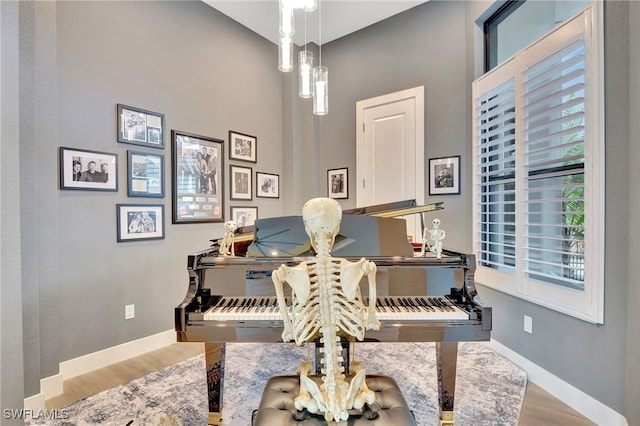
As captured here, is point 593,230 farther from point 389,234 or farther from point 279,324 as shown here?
point 279,324

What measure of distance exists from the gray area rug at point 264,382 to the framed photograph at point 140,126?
1985 mm

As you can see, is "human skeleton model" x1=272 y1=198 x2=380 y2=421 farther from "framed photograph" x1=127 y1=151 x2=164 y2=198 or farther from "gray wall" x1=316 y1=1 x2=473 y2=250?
"gray wall" x1=316 y1=1 x2=473 y2=250

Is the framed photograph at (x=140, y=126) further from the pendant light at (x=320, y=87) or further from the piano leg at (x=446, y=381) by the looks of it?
the piano leg at (x=446, y=381)

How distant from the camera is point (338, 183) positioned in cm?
413

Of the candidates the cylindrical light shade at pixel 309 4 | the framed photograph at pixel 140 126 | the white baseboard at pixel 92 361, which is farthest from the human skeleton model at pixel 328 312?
the framed photograph at pixel 140 126

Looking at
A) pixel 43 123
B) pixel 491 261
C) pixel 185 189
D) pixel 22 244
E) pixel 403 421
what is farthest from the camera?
pixel 185 189

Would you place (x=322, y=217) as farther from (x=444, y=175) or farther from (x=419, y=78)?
(x=419, y=78)

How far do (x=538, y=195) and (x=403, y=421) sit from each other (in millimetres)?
2087

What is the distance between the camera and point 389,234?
6.06 feet

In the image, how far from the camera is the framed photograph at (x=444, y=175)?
3172 mm

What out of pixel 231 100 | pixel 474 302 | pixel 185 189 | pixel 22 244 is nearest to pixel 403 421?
pixel 474 302

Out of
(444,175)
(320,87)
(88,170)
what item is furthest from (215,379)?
(444,175)

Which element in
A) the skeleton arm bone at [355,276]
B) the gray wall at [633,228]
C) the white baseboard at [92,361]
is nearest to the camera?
the skeleton arm bone at [355,276]

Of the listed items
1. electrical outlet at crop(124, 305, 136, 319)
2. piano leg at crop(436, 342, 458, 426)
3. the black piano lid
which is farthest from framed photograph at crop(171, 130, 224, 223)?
piano leg at crop(436, 342, 458, 426)
